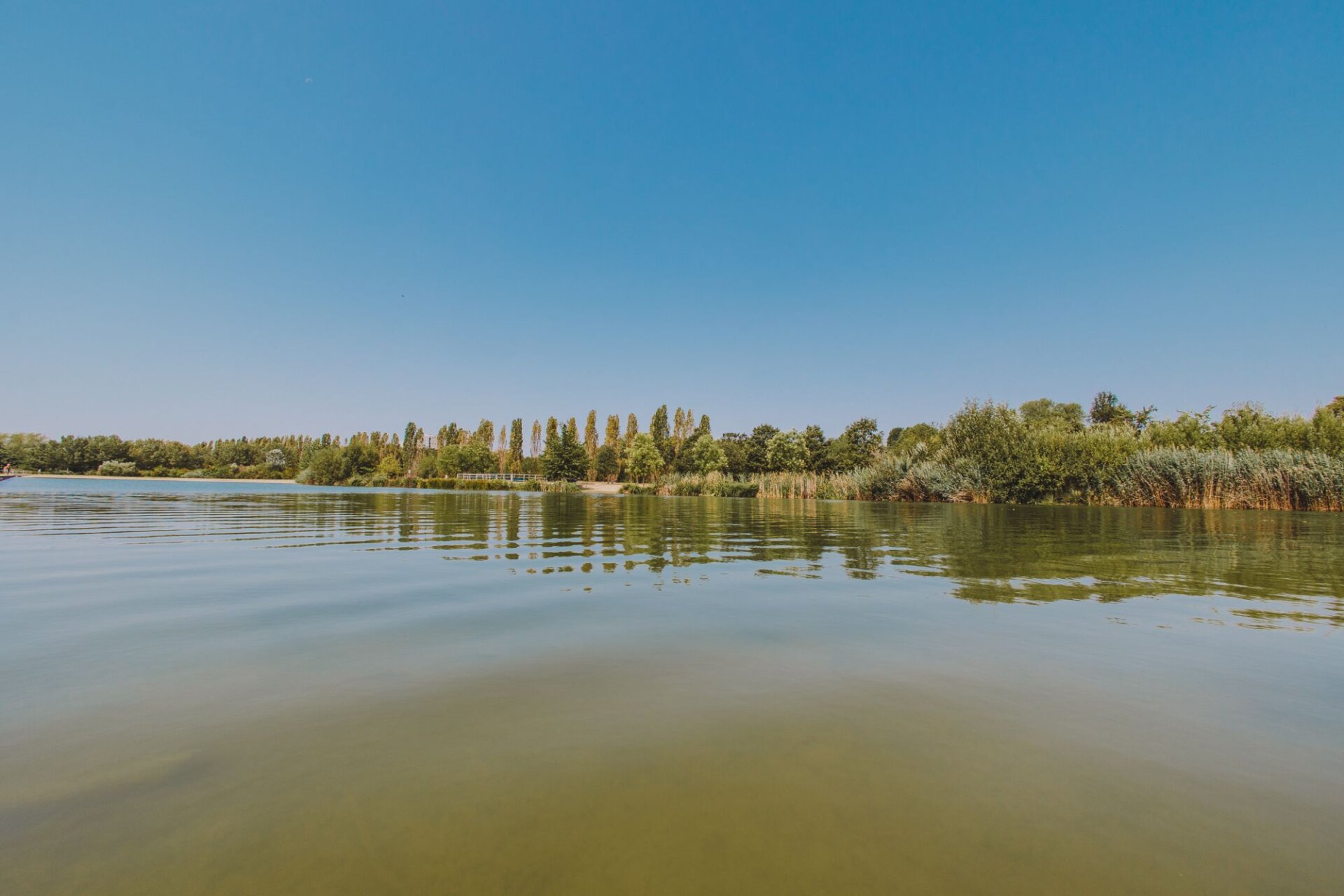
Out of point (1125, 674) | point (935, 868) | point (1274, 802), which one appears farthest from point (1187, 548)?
point (935, 868)

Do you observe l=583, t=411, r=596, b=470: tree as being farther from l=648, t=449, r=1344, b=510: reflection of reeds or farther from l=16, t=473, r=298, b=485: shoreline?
l=648, t=449, r=1344, b=510: reflection of reeds

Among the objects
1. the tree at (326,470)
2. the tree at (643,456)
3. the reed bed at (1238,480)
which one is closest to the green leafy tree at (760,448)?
the tree at (643,456)

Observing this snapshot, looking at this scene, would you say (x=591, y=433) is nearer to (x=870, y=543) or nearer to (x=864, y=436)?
(x=864, y=436)

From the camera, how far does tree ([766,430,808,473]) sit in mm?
51469

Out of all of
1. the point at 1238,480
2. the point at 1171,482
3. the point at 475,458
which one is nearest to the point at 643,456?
the point at 475,458

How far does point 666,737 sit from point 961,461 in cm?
3003

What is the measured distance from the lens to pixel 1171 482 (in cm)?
2248

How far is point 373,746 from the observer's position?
2.07 metres

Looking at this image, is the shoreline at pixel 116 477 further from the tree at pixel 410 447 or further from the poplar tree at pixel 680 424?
the poplar tree at pixel 680 424

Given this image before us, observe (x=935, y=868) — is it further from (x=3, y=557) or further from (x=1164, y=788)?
(x=3, y=557)

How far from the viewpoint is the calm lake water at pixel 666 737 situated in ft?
4.70

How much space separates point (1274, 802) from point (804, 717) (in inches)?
54.4

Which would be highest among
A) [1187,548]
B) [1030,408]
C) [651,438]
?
[1030,408]

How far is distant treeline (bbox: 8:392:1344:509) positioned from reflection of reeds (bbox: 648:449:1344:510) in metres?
0.05
